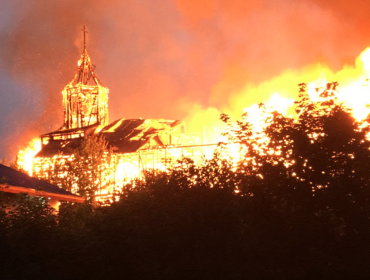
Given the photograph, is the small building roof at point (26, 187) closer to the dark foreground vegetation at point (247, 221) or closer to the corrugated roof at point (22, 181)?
the corrugated roof at point (22, 181)

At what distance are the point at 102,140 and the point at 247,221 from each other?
125 feet

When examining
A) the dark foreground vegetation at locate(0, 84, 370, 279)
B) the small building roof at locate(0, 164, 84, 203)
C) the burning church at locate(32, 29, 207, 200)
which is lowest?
the dark foreground vegetation at locate(0, 84, 370, 279)

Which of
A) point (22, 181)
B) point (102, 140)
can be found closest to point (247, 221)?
point (22, 181)

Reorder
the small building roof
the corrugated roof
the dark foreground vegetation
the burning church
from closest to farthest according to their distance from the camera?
the dark foreground vegetation < the small building roof < the corrugated roof < the burning church

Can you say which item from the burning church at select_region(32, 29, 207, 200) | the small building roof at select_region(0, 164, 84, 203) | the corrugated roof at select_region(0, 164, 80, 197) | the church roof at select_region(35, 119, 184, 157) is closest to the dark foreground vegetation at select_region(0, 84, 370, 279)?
the small building roof at select_region(0, 164, 84, 203)

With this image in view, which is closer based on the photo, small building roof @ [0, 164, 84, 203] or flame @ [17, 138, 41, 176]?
small building roof @ [0, 164, 84, 203]

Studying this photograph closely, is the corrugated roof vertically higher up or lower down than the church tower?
lower down

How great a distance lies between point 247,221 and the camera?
12133mm

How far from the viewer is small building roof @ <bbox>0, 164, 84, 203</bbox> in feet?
64.0

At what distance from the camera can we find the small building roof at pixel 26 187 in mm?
19516

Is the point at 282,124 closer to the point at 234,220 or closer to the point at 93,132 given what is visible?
the point at 234,220

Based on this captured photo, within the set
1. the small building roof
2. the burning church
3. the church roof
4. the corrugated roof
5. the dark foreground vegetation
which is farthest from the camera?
the church roof

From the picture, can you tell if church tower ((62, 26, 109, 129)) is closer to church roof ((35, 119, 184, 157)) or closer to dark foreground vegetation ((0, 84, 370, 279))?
church roof ((35, 119, 184, 157))

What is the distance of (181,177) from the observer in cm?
1320
